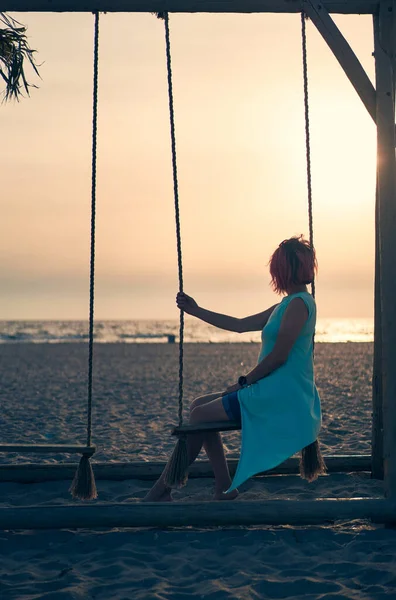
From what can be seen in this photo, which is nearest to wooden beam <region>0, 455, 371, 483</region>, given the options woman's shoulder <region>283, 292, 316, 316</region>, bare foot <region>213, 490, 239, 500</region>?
bare foot <region>213, 490, 239, 500</region>

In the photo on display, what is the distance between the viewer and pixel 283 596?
9.93 feet

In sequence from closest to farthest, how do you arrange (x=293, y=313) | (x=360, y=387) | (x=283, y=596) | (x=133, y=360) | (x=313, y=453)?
(x=283, y=596) → (x=293, y=313) → (x=313, y=453) → (x=360, y=387) → (x=133, y=360)

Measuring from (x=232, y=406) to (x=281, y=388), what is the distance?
30 cm

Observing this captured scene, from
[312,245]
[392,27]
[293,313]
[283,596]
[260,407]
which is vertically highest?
[392,27]

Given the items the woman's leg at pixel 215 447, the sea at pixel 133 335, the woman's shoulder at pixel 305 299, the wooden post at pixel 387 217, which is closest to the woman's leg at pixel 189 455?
the woman's leg at pixel 215 447

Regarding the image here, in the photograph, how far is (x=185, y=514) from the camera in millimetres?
3703

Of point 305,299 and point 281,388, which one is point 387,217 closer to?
point 305,299

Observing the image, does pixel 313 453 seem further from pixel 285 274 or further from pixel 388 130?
pixel 388 130

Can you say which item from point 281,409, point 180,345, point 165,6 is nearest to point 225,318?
point 180,345

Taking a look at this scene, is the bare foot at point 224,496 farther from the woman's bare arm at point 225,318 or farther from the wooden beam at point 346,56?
the wooden beam at point 346,56

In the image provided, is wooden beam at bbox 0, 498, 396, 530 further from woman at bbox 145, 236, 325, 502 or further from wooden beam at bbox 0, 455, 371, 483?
wooden beam at bbox 0, 455, 371, 483

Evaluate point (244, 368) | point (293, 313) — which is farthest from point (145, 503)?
point (244, 368)

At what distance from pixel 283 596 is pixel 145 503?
3.26 ft

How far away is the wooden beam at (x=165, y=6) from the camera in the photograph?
4090mm
